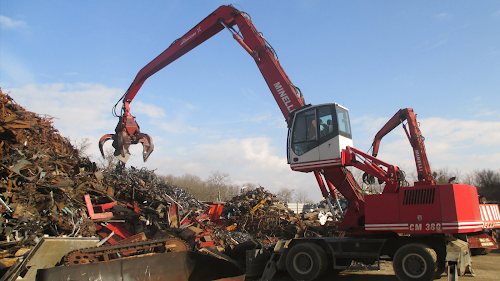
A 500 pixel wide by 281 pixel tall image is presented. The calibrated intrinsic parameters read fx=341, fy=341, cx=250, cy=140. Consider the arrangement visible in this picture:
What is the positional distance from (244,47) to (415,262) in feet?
23.7

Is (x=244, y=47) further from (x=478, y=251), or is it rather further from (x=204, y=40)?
(x=478, y=251)

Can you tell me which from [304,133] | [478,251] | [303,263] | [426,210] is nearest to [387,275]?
[303,263]

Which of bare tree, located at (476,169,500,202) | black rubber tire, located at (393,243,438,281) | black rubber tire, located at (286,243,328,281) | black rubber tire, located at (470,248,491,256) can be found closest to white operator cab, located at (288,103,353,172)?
black rubber tire, located at (286,243,328,281)

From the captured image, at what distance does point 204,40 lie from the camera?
11.8 metres

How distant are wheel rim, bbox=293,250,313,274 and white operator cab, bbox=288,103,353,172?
1.99 m

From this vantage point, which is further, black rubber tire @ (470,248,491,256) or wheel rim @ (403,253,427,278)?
black rubber tire @ (470,248,491,256)

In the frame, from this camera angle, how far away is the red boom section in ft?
31.3

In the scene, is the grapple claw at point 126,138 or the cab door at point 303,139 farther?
the grapple claw at point 126,138

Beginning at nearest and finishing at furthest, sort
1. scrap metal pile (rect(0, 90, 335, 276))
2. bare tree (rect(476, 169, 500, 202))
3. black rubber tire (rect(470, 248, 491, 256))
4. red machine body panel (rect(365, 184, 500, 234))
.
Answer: red machine body panel (rect(365, 184, 500, 234))
scrap metal pile (rect(0, 90, 335, 276))
black rubber tire (rect(470, 248, 491, 256))
bare tree (rect(476, 169, 500, 202))

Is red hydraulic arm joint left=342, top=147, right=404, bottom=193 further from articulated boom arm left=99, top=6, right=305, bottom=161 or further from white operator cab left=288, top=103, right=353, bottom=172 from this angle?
articulated boom arm left=99, top=6, right=305, bottom=161

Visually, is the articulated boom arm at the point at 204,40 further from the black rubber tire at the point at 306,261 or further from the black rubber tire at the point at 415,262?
the black rubber tire at the point at 415,262

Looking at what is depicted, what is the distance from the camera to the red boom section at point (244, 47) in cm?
953

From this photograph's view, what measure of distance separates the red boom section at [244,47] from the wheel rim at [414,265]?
4505 mm

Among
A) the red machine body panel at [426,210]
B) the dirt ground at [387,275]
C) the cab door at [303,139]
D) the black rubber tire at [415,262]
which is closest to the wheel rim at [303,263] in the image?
the dirt ground at [387,275]
